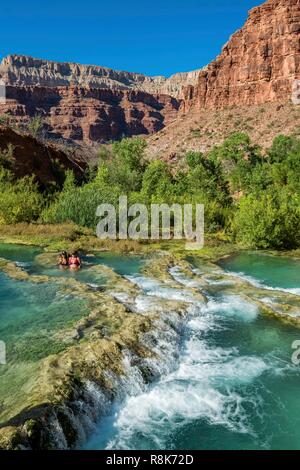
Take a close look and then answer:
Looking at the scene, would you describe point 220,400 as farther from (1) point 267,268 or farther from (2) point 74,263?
(1) point 267,268

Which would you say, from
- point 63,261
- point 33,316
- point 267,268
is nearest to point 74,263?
point 63,261

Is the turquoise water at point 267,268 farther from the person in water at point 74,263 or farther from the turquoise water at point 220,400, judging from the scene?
the person in water at point 74,263

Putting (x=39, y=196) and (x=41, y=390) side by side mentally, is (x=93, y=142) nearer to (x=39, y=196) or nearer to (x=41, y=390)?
(x=39, y=196)

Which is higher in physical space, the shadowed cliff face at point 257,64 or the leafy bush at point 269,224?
the shadowed cliff face at point 257,64

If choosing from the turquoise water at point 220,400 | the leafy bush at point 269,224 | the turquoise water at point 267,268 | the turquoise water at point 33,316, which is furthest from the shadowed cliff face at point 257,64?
the turquoise water at point 220,400

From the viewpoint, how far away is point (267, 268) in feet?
82.0

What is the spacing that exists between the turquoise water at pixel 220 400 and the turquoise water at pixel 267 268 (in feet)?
23.2

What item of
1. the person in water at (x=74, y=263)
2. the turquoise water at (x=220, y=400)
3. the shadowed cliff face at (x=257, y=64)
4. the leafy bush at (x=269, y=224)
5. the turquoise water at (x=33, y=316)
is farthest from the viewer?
the shadowed cliff face at (x=257, y=64)

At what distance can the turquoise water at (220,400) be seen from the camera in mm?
8898

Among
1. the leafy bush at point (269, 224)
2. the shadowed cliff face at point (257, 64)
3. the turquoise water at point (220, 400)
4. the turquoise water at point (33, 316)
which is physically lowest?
the turquoise water at point (220, 400)

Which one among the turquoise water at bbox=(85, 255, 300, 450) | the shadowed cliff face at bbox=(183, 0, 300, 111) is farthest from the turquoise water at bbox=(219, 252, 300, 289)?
the shadowed cliff face at bbox=(183, 0, 300, 111)

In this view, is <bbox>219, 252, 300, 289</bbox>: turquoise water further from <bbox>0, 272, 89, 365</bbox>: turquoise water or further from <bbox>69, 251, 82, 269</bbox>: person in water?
<bbox>0, 272, 89, 365</bbox>: turquoise water

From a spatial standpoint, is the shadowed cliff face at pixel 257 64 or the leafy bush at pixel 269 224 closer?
the leafy bush at pixel 269 224
